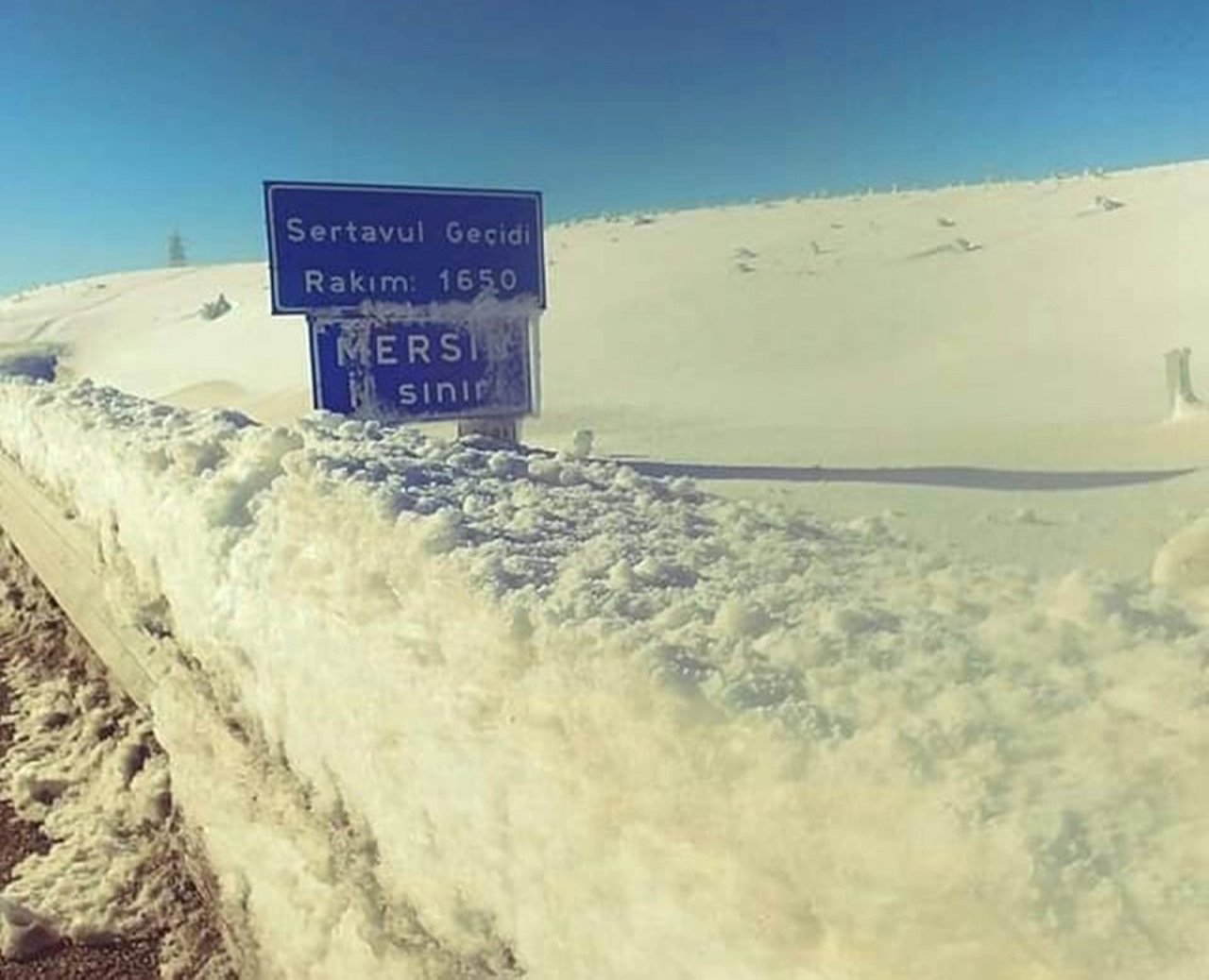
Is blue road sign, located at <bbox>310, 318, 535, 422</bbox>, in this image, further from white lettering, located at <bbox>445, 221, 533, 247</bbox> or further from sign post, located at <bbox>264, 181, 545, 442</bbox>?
white lettering, located at <bbox>445, 221, 533, 247</bbox>

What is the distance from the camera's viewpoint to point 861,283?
2339cm

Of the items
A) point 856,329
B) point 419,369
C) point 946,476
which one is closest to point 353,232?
point 419,369

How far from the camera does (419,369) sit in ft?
24.2

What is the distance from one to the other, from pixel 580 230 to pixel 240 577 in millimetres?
44520

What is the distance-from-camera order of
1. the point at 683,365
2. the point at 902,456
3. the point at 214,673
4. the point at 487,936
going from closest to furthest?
the point at 487,936 < the point at 214,673 < the point at 902,456 < the point at 683,365

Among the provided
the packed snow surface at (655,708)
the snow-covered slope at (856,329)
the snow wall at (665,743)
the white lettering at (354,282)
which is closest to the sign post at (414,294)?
the white lettering at (354,282)

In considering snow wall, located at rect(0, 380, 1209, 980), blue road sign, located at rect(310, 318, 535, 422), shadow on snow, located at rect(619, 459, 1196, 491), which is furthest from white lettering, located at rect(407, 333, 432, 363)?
snow wall, located at rect(0, 380, 1209, 980)

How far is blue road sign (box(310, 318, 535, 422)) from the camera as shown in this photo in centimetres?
712

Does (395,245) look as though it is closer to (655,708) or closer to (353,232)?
(353,232)

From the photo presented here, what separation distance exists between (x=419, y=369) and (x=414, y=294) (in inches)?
17.3

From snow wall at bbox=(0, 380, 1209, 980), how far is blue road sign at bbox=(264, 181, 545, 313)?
336cm

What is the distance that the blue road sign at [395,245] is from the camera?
7020 mm

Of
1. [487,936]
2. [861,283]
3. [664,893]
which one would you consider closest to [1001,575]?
[664,893]

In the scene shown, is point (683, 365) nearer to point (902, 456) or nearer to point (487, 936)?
point (902, 456)
